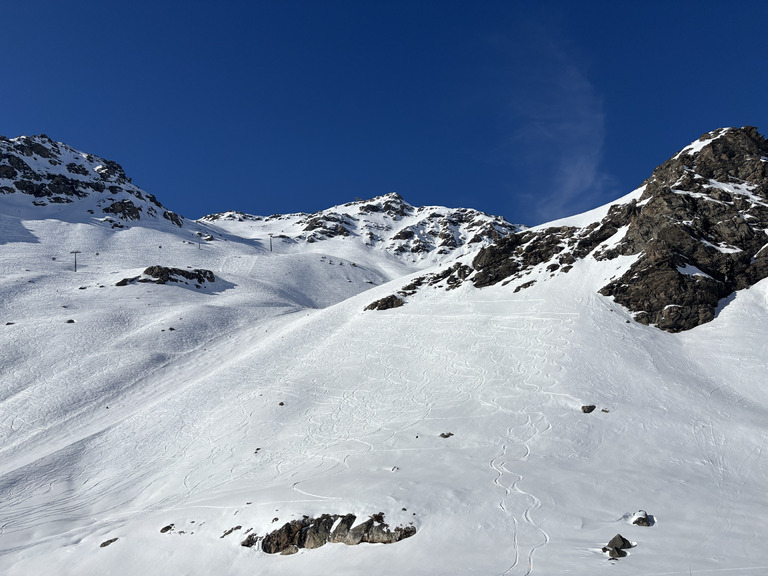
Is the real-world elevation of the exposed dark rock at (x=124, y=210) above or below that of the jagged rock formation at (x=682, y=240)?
above

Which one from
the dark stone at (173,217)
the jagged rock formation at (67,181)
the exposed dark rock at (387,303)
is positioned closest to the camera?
the exposed dark rock at (387,303)

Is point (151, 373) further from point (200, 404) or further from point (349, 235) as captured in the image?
point (349, 235)

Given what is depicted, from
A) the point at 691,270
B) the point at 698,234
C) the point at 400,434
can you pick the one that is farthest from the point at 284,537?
the point at 698,234

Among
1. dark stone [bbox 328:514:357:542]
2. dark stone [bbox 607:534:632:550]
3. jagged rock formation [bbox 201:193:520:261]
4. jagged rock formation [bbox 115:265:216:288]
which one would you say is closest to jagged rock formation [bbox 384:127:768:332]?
dark stone [bbox 607:534:632:550]

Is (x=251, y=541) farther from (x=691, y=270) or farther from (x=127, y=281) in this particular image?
(x=127, y=281)

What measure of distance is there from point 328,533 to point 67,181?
130m

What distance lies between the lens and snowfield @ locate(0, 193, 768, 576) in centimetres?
1165

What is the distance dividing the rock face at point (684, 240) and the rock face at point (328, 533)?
2507 centimetres

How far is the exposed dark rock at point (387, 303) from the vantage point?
4250 centimetres

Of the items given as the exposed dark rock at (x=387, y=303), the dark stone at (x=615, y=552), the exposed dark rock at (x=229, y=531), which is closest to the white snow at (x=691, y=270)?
the exposed dark rock at (x=387, y=303)

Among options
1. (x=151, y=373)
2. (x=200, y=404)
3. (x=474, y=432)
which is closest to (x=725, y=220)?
(x=474, y=432)

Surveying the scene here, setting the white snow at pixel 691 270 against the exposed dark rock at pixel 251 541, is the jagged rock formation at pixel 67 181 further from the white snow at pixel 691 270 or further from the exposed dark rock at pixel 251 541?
the white snow at pixel 691 270

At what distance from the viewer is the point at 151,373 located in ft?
106

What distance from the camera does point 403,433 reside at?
20031 millimetres
